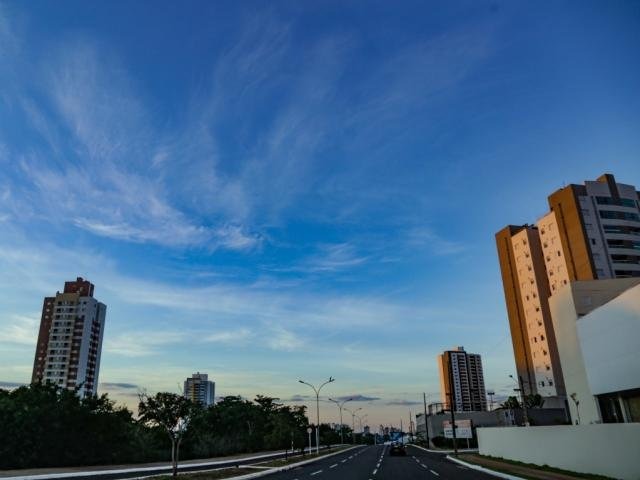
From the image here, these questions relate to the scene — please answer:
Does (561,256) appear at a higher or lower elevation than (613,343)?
higher

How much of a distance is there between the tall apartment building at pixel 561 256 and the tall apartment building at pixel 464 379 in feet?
→ 226

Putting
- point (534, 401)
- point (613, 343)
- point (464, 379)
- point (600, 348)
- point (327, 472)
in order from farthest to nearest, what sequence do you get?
point (464, 379)
point (534, 401)
point (600, 348)
point (613, 343)
point (327, 472)

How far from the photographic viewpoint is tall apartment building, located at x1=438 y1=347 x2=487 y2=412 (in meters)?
164

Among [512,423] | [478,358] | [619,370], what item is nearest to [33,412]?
[619,370]

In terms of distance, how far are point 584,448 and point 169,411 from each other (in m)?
20.1

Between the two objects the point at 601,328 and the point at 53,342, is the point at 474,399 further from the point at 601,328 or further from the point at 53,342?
the point at 601,328

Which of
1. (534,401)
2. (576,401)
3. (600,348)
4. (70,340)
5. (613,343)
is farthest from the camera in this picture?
(70,340)

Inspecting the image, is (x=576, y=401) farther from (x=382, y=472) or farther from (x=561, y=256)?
(x=561, y=256)

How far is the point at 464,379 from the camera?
170 meters

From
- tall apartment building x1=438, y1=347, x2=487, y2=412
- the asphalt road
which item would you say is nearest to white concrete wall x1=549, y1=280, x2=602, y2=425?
the asphalt road

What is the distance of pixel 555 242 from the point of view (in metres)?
88.4

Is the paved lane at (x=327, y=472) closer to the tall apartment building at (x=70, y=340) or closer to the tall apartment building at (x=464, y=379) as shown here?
the tall apartment building at (x=70, y=340)

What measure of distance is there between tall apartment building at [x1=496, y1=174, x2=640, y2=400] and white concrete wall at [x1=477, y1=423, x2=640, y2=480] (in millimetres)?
52040

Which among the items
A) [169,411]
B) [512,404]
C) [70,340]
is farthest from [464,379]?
[169,411]
